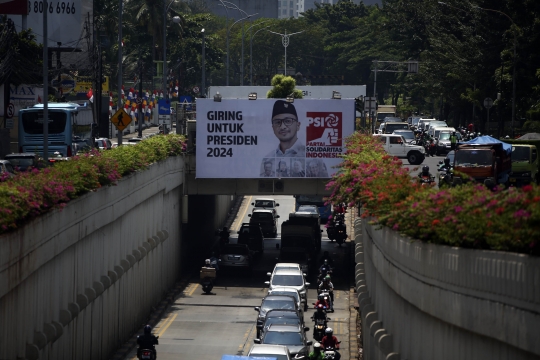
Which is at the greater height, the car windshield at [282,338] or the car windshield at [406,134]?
the car windshield at [406,134]

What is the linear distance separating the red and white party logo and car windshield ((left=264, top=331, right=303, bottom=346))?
19.4m

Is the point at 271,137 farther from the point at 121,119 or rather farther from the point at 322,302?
the point at 322,302

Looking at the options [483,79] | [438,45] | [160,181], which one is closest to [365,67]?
[438,45]

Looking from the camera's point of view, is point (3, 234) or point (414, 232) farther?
point (3, 234)

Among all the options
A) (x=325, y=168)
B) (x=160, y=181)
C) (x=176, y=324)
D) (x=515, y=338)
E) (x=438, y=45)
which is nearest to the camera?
(x=515, y=338)

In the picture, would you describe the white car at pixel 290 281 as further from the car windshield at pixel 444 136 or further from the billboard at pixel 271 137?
the car windshield at pixel 444 136

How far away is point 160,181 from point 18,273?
2103cm

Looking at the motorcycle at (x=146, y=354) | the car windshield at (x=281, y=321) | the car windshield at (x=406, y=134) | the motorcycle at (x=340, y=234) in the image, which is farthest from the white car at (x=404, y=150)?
the motorcycle at (x=146, y=354)

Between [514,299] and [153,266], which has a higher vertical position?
[514,299]

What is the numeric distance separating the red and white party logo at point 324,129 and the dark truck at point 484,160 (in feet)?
38.0

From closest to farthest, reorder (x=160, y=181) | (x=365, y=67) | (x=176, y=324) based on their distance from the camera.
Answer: (x=176, y=324)
(x=160, y=181)
(x=365, y=67)

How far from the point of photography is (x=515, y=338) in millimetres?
10633

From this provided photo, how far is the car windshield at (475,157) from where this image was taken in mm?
33688

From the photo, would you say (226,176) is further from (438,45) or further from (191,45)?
(191,45)
